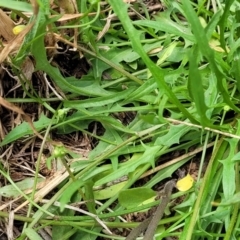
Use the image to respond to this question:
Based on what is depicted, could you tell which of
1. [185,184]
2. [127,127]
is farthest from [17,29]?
[185,184]

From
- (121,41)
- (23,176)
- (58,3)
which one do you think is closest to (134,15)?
(121,41)

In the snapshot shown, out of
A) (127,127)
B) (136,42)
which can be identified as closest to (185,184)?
(127,127)

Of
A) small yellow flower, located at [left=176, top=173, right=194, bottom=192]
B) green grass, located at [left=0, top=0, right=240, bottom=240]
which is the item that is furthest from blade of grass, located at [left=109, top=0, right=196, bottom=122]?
small yellow flower, located at [left=176, top=173, right=194, bottom=192]

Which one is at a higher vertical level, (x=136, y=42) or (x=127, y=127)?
(x=136, y=42)

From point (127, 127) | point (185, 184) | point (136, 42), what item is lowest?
point (185, 184)

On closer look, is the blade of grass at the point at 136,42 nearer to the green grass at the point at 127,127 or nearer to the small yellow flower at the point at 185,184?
the green grass at the point at 127,127

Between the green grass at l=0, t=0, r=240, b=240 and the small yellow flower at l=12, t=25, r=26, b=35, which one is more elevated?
the small yellow flower at l=12, t=25, r=26, b=35

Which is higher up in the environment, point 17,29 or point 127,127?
point 17,29

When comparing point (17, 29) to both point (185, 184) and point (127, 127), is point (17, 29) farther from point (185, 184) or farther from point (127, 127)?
point (185, 184)

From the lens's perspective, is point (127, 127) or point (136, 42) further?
point (127, 127)

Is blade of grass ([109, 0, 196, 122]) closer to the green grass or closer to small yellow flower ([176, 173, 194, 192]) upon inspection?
the green grass
